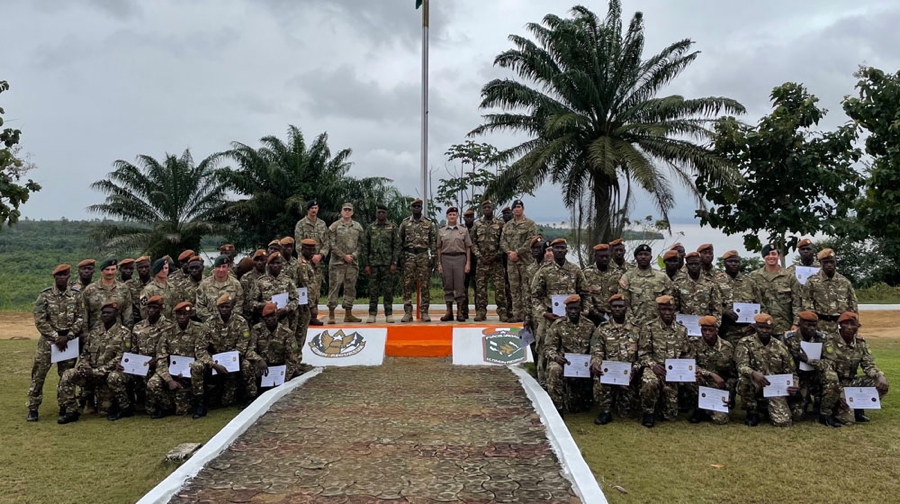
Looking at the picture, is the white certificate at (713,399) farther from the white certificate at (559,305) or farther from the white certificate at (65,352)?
the white certificate at (65,352)

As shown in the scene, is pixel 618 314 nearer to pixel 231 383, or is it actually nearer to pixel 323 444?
pixel 323 444

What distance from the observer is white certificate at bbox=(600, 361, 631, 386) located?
6.54 metres

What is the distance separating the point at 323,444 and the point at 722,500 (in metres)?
3.15

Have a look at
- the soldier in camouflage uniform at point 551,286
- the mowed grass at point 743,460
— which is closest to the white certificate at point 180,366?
the soldier in camouflage uniform at point 551,286

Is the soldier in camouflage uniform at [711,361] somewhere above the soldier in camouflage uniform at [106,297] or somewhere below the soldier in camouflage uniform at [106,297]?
below

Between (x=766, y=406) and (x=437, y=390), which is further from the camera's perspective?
(x=437, y=390)

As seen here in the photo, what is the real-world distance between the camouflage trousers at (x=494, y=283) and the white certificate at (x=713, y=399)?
14.8 ft

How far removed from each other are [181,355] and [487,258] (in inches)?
199

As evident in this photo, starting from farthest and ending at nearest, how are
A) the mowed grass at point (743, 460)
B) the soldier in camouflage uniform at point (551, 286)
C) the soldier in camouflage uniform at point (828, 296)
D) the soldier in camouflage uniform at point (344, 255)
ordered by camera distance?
1. the soldier in camouflage uniform at point (344, 255)
2. the soldier in camouflage uniform at point (551, 286)
3. the soldier in camouflage uniform at point (828, 296)
4. the mowed grass at point (743, 460)

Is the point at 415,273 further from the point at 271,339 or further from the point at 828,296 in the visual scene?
the point at 828,296

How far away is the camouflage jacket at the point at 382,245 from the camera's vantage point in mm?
10398

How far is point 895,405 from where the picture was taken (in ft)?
23.3

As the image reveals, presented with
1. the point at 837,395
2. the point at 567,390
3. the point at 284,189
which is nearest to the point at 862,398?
the point at 837,395

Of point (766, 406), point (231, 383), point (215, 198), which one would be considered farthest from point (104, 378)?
point (215, 198)
